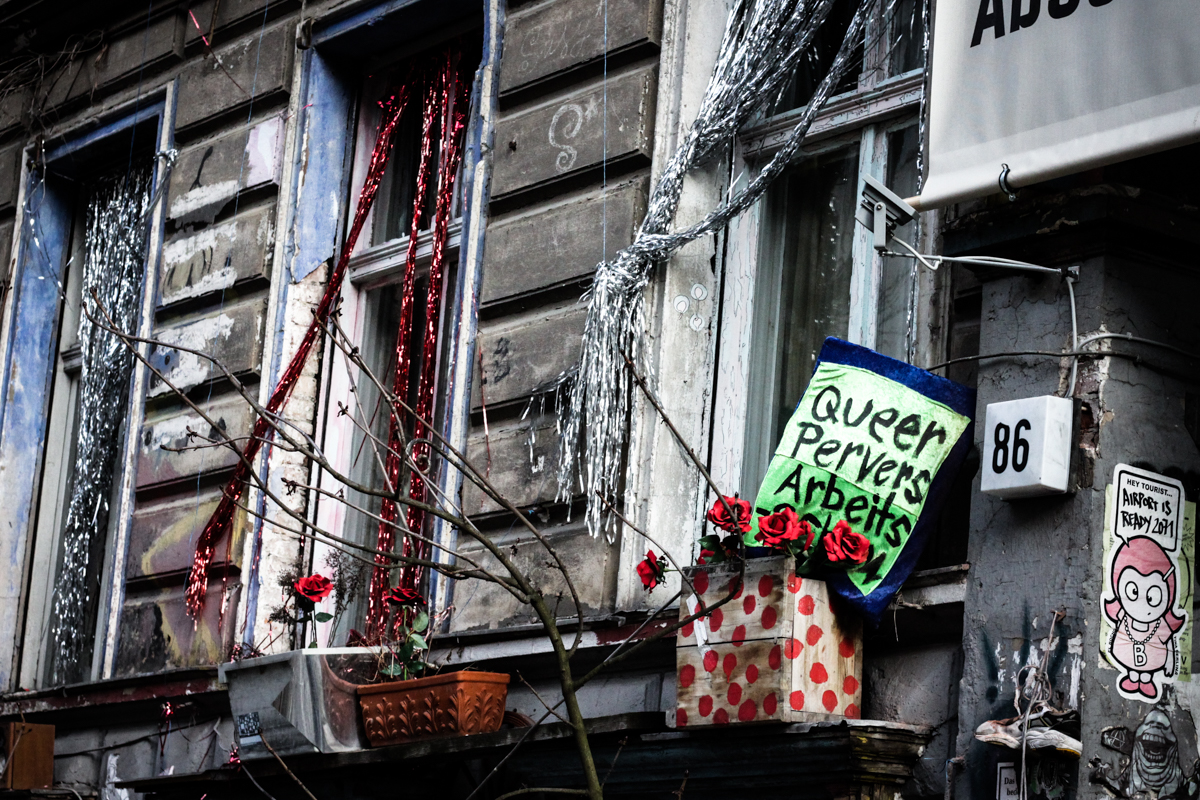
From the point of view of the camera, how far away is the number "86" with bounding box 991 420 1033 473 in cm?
444

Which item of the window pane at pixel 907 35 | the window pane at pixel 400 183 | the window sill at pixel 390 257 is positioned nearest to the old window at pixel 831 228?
the window pane at pixel 907 35

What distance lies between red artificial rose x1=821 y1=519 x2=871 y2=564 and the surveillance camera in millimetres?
975

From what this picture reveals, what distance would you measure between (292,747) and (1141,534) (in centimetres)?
291

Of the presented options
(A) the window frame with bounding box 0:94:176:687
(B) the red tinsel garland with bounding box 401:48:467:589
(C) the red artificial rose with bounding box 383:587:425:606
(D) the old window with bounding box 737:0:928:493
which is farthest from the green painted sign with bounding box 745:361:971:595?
(A) the window frame with bounding box 0:94:176:687

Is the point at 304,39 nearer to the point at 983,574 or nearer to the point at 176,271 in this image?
the point at 176,271

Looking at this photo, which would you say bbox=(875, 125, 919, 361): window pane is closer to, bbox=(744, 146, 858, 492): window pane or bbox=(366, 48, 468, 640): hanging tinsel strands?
bbox=(744, 146, 858, 492): window pane

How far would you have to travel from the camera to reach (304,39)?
771 centimetres

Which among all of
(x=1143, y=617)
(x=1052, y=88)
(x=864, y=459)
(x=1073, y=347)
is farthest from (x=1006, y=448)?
(x=1052, y=88)

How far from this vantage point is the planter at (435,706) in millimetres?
5480

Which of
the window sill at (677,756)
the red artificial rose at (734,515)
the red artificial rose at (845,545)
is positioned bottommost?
the window sill at (677,756)

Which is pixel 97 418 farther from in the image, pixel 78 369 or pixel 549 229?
pixel 549 229

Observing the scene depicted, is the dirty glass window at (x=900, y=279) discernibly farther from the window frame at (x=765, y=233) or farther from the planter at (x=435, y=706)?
the planter at (x=435, y=706)

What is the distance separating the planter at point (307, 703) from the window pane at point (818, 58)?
2.46 metres

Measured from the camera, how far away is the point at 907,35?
5766mm
